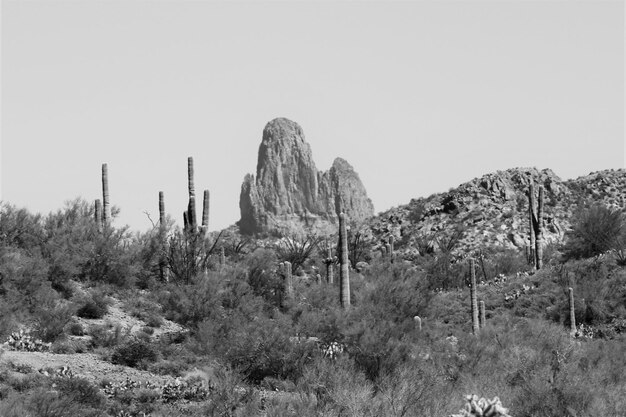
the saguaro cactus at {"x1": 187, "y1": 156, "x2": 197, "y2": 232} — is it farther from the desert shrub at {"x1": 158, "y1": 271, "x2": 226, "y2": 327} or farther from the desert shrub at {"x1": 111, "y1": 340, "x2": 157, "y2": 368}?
the desert shrub at {"x1": 111, "y1": 340, "x2": 157, "y2": 368}

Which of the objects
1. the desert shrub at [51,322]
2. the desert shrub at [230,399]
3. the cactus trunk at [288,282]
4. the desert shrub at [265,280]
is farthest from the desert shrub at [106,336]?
the cactus trunk at [288,282]

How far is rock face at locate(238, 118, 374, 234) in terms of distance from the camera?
140250 mm

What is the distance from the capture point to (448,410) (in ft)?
49.5

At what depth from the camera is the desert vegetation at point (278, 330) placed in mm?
16453

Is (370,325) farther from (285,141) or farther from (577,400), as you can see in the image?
(285,141)

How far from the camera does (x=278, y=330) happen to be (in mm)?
22516

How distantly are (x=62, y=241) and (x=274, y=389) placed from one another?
11861 mm

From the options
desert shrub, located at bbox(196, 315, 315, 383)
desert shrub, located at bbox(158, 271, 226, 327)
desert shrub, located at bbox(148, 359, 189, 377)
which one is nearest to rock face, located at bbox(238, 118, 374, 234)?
desert shrub, located at bbox(158, 271, 226, 327)

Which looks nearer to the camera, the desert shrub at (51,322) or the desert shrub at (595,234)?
the desert shrub at (51,322)

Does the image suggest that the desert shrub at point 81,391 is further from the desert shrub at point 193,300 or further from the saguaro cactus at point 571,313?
the saguaro cactus at point 571,313

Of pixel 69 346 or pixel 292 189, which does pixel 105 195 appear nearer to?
pixel 69 346

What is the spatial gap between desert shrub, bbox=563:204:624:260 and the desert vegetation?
6 cm

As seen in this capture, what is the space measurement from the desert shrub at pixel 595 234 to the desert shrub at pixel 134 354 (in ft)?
73.3

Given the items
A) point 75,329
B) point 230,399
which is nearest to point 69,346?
point 75,329
